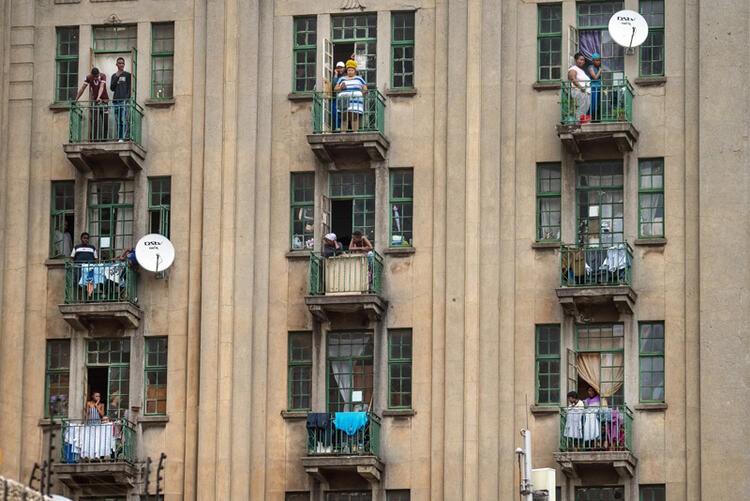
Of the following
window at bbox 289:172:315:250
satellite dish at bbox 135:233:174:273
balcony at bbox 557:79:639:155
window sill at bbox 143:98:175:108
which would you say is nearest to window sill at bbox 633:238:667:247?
balcony at bbox 557:79:639:155

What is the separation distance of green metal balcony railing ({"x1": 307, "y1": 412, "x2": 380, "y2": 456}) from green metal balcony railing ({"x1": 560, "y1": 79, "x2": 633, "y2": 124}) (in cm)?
951

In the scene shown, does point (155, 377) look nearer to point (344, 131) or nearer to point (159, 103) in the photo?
point (159, 103)

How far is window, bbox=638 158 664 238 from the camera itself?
68.5m

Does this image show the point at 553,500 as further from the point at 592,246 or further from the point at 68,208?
the point at 68,208

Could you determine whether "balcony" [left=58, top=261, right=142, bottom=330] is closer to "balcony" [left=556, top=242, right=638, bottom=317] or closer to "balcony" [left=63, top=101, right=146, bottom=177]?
"balcony" [left=63, top=101, right=146, bottom=177]

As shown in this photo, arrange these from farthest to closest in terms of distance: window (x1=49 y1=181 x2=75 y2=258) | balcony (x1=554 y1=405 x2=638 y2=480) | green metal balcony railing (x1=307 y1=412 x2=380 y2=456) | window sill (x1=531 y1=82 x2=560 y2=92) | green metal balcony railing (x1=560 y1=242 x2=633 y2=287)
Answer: window (x1=49 y1=181 x2=75 y2=258) < window sill (x1=531 y1=82 x2=560 y2=92) < green metal balcony railing (x1=307 y1=412 x2=380 y2=456) < green metal balcony railing (x1=560 y1=242 x2=633 y2=287) < balcony (x1=554 y1=405 x2=638 y2=480)

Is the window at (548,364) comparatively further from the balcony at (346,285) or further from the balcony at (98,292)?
the balcony at (98,292)

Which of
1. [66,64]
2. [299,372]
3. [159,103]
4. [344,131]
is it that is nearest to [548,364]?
[299,372]

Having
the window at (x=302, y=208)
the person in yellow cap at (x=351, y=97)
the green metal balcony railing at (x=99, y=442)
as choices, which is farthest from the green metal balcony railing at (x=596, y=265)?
the green metal balcony railing at (x=99, y=442)

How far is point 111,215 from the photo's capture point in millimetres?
71750

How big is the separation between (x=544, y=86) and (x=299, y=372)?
33.0 ft

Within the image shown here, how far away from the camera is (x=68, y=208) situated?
72.1m

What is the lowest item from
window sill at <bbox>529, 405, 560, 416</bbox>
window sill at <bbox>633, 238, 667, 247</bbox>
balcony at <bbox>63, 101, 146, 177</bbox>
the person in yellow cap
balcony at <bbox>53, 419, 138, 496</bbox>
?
balcony at <bbox>53, 419, 138, 496</bbox>

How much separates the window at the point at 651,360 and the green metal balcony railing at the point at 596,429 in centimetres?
86
